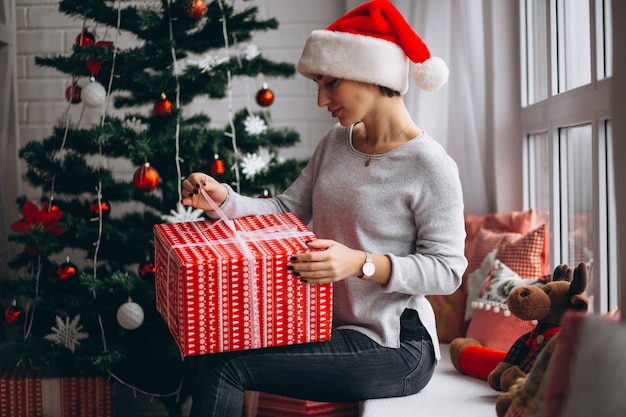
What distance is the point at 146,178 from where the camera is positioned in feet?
6.84

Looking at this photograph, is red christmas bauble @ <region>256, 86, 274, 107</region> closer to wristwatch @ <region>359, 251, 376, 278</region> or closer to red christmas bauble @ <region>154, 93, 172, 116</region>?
red christmas bauble @ <region>154, 93, 172, 116</region>

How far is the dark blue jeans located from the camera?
4.87 feet

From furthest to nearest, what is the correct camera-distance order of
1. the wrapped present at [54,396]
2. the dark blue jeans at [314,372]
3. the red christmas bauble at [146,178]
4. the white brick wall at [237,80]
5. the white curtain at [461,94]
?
the white brick wall at [237,80] → the white curtain at [461,94] → the wrapped present at [54,396] → the red christmas bauble at [146,178] → the dark blue jeans at [314,372]

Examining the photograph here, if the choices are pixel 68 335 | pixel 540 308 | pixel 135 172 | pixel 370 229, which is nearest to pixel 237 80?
pixel 135 172

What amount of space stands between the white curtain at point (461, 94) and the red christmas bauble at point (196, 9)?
2.73 ft

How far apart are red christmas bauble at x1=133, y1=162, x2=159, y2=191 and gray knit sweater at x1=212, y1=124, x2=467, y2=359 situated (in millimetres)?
431

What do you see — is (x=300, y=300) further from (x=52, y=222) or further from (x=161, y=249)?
(x=52, y=222)

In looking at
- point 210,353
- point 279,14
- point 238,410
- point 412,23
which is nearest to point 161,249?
point 210,353

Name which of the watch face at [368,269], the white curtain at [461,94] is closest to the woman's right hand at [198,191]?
the watch face at [368,269]

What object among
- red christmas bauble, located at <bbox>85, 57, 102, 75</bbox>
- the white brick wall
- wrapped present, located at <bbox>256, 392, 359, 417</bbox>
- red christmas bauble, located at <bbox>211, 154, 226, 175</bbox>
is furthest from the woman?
the white brick wall

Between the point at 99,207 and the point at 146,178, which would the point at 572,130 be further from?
the point at 99,207

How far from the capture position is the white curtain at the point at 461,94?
102 inches

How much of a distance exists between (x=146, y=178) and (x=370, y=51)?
807 mm

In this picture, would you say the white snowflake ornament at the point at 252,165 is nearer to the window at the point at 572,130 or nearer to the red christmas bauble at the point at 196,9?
the red christmas bauble at the point at 196,9
